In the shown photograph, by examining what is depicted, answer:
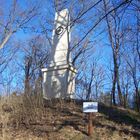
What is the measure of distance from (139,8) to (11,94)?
6969 mm

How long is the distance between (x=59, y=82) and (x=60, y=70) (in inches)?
22.9

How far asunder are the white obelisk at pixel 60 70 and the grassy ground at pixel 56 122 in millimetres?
2538

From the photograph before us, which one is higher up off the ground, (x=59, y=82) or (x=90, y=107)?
(x=59, y=82)

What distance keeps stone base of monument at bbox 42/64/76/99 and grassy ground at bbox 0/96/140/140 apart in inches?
96.5

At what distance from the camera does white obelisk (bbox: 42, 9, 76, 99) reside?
17.6m

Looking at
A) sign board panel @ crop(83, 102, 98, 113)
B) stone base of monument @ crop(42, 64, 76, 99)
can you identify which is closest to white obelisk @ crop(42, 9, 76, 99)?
stone base of monument @ crop(42, 64, 76, 99)

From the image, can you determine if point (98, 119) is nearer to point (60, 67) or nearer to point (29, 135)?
point (29, 135)

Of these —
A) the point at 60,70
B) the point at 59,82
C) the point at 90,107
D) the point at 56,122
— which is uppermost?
the point at 60,70

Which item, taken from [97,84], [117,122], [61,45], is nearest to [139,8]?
[61,45]

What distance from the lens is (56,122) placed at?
12.8 m

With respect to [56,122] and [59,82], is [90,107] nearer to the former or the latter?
[56,122]

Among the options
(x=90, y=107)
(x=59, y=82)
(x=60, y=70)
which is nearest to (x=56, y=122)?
(x=90, y=107)

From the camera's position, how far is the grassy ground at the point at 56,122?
460 inches

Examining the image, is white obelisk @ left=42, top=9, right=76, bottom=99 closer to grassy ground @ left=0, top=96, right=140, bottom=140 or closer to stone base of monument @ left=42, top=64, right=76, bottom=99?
stone base of monument @ left=42, top=64, right=76, bottom=99
